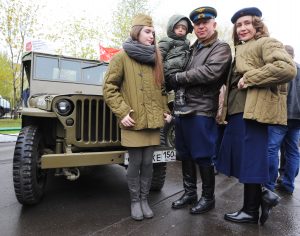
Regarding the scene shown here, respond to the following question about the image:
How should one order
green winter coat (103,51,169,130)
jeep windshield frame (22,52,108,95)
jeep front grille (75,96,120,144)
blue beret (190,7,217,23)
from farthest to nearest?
jeep windshield frame (22,52,108,95), jeep front grille (75,96,120,144), blue beret (190,7,217,23), green winter coat (103,51,169,130)

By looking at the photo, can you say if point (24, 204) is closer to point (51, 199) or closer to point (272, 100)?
point (51, 199)

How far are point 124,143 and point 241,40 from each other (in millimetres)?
1404

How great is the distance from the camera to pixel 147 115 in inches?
109

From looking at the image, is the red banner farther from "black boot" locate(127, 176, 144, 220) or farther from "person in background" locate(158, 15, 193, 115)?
"black boot" locate(127, 176, 144, 220)

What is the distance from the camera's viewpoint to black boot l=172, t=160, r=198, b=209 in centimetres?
317

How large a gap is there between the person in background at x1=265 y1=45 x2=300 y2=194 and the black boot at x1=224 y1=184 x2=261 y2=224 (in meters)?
0.72

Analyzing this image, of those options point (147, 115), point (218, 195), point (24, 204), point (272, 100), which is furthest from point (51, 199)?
point (272, 100)

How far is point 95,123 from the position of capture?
322 centimetres

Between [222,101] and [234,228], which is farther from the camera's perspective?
[222,101]

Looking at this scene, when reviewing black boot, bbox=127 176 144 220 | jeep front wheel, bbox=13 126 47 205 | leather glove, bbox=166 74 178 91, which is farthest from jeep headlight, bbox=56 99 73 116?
leather glove, bbox=166 74 178 91

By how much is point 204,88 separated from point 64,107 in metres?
1.37

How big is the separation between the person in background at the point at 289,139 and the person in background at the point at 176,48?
1.33 metres

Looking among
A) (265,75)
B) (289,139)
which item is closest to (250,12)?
(265,75)

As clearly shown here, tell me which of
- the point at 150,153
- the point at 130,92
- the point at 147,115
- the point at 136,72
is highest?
the point at 136,72
